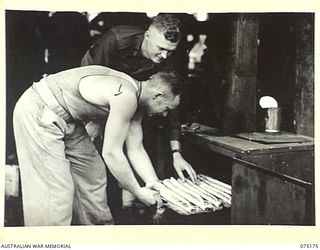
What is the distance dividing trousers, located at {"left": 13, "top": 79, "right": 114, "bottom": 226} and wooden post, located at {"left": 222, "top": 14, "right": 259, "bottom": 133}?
304 mm

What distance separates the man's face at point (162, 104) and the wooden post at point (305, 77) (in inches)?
10.8

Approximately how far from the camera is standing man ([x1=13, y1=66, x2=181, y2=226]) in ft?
3.01

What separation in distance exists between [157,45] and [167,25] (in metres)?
0.04

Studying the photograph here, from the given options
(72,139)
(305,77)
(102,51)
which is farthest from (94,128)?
(305,77)

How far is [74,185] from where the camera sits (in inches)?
37.0

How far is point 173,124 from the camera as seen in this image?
0.96 meters

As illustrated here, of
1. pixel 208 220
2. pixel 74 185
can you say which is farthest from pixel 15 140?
pixel 208 220

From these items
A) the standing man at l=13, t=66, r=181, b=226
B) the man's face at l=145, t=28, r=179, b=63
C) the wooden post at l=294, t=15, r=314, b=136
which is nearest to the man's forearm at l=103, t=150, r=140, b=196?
the standing man at l=13, t=66, r=181, b=226

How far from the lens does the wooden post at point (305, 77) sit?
943 mm

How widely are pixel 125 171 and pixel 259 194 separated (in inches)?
10.5

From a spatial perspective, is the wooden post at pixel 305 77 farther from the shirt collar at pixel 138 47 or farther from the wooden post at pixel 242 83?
the shirt collar at pixel 138 47

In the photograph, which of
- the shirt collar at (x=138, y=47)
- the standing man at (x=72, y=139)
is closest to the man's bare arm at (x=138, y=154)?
the standing man at (x=72, y=139)

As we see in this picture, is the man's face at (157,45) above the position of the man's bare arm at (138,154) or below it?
above
